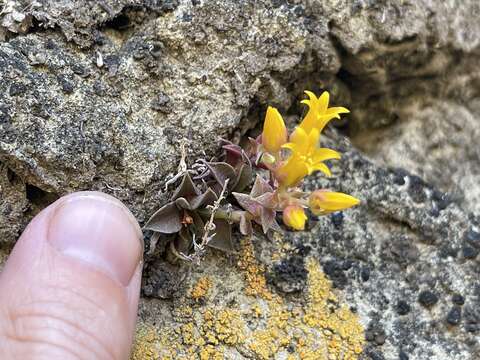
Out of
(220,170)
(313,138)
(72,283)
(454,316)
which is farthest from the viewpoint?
(454,316)

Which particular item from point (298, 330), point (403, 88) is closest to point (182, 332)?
point (298, 330)

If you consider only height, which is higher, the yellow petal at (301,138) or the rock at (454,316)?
the yellow petal at (301,138)

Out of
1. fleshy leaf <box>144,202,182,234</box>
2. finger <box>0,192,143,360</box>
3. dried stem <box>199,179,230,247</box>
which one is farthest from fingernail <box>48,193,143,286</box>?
dried stem <box>199,179,230,247</box>

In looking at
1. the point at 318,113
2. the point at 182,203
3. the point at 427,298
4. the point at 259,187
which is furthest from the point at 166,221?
the point at 427,298

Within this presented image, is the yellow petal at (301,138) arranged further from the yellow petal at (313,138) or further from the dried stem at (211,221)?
the dried stem at (211,221)

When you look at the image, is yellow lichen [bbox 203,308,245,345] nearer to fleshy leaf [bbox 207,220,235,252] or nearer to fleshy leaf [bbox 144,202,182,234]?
fleshy leaf [bbox 207,220,235,252]

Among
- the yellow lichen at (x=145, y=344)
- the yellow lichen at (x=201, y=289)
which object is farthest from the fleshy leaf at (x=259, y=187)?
the yellow lichen at (x=145, y=344)

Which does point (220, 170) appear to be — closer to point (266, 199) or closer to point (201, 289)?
point (266, 199)

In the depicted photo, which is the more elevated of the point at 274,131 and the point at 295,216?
the point at 274,131
